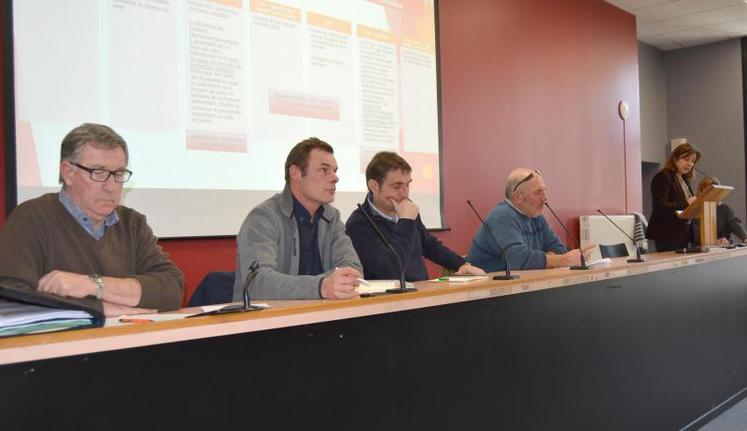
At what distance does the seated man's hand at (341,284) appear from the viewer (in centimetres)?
155

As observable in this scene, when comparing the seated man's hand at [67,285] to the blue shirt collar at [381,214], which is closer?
the seated man's hand at [67,285]

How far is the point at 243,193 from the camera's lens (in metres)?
2.89

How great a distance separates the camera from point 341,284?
1550mm

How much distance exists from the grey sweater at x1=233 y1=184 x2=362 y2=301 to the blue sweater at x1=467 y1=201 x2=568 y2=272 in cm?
86

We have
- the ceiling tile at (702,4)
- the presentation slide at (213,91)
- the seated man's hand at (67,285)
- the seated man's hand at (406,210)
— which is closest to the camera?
the seated man's hand at (67,285)

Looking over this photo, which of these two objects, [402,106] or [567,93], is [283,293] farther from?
[567,93]

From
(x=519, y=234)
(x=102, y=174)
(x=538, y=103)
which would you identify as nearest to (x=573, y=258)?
(x=519, y=234)

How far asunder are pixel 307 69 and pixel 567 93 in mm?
2812

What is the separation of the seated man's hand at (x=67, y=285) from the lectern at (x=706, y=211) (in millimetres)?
3158

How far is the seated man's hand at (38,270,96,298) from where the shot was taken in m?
1.38

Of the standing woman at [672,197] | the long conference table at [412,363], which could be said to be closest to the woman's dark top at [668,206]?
the standing woman at [672,197]

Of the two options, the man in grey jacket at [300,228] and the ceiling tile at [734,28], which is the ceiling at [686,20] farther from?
the man in grey jacket at [300,228]

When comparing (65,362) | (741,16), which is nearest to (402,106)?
(65,362)

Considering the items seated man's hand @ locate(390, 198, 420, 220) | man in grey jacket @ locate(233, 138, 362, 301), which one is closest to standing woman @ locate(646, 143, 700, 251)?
seated man's hand @ locate(390, 198, 420, 220)
